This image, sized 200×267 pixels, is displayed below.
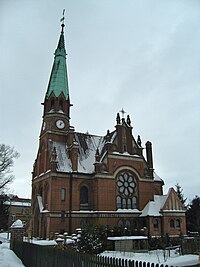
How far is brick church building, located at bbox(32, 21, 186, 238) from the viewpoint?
37250 mm

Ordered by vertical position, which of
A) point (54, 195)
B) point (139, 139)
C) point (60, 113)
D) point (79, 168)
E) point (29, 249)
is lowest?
point (29, 249)

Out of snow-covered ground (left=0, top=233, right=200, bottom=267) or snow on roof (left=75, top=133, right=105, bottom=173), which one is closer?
snow-covered ground (left=0, top=233, right=200, bottom=267)

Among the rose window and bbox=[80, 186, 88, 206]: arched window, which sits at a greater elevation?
the rose window

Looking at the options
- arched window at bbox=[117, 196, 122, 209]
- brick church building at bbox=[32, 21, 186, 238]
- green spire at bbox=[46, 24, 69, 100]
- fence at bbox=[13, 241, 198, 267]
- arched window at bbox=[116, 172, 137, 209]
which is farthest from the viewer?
green spire at bbox=[46, 24, 69, 100]

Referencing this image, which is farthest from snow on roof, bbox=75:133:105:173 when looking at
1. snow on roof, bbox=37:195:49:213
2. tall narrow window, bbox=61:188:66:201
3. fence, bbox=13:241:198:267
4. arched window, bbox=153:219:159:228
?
fence, bbox=13:241:198:267

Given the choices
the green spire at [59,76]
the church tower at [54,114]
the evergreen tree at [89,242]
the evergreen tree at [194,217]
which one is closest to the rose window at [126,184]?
the church tower at [54,114]

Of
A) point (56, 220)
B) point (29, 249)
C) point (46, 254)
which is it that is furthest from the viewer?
point (56, 220)

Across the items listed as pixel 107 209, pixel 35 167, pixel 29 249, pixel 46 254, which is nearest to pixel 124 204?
pixel 107 209

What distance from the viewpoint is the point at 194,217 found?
49.5 metres

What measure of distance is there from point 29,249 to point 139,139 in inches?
1198

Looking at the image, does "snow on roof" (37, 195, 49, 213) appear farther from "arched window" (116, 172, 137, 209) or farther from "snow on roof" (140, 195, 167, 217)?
"snow on roof" (140, 195, 167, 217)

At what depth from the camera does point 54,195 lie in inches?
1443

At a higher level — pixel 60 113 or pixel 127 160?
pixel 60 113

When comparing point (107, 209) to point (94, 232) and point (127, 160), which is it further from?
point (94, 232)
